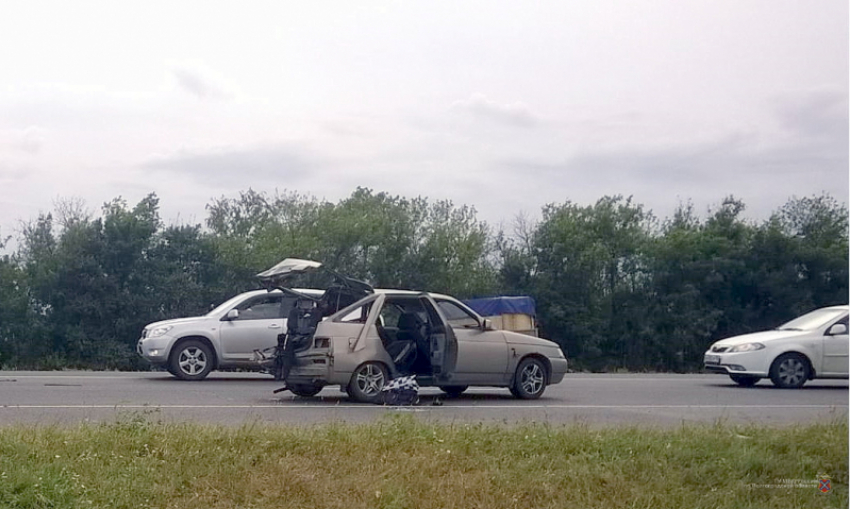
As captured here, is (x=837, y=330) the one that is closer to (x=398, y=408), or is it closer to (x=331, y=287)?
(x=398, y=408)

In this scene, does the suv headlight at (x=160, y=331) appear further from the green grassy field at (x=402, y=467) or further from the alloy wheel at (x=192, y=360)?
the green grassy field at (x=402, y=467)

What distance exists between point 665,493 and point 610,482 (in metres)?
0.45

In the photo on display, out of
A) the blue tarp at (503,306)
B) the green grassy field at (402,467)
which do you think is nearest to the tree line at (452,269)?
the blue tarp at (503,306)

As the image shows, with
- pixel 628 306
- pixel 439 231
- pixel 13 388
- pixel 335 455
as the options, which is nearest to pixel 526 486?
pixel 335 455

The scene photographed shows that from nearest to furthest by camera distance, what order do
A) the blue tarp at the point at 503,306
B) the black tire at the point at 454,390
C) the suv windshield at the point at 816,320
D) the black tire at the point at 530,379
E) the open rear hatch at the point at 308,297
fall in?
the open rear hatch at the point at 308,297 → the black tire at the point at 530,379 → the black tire at the point at 454,390 → the suv windshield at the point at 816,320 → the blue tarp at the point at 503,306

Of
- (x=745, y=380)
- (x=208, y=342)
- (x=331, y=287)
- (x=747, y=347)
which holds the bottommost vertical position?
(x=745, y=380)

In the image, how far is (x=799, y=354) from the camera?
1836cm

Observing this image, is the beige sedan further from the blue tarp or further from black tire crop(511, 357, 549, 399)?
the blue tarp

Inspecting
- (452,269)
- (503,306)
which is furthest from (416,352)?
(452,269)

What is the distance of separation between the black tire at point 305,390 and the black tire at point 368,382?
0.72 m

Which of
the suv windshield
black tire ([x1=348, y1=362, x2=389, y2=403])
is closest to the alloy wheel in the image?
black tire ([x1=348, y1=362, x2=389, y2=403])

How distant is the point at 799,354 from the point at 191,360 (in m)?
10.4

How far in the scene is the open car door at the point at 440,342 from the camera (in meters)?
14.8

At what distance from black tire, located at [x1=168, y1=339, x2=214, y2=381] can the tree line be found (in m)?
12.0
